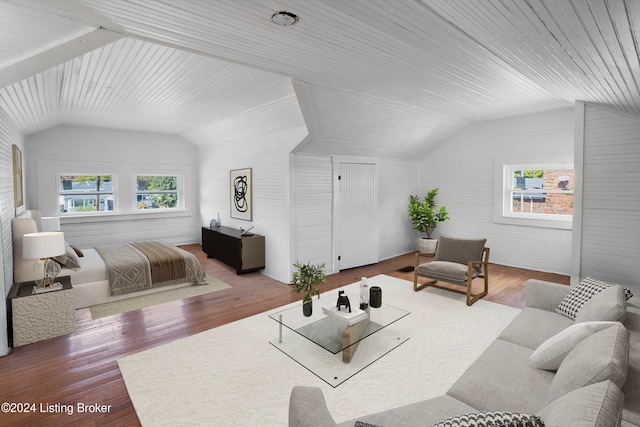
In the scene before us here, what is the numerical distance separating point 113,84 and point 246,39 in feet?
8.05

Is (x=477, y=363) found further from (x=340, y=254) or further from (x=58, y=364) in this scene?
(x=340, y=254)

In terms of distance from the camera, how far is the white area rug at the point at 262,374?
230 centimetres

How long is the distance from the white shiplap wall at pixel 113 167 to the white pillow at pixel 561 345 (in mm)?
7821

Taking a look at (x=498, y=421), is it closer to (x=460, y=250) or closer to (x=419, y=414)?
(x=419, y=414)

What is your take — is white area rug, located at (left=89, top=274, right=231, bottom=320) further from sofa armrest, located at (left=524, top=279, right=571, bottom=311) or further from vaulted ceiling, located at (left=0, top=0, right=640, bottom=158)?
sofa armrest, located at (left=524, top=279, right=571, bottom=311)

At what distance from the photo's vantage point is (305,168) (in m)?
5.41

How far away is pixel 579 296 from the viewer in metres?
2.80

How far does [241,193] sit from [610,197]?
5.68 m

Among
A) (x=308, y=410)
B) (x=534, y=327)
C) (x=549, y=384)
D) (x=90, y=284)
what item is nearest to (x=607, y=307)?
(x=534, y=327)

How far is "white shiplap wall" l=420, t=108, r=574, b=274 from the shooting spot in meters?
5.62

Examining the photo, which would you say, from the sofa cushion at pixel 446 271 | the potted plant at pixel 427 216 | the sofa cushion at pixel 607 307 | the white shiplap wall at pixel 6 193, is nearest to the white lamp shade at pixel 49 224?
the white shiplap wall at pixel 6 193

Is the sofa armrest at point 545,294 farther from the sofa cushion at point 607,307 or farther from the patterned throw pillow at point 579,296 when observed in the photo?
the sofa cushion at point 607,307

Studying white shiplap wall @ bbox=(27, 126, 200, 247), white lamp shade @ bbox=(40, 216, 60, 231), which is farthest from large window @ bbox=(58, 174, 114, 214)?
white lamp shade @ bbox=(40, 216, 60, 231)

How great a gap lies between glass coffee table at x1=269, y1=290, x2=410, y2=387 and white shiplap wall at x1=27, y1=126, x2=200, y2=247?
5.71 metres
